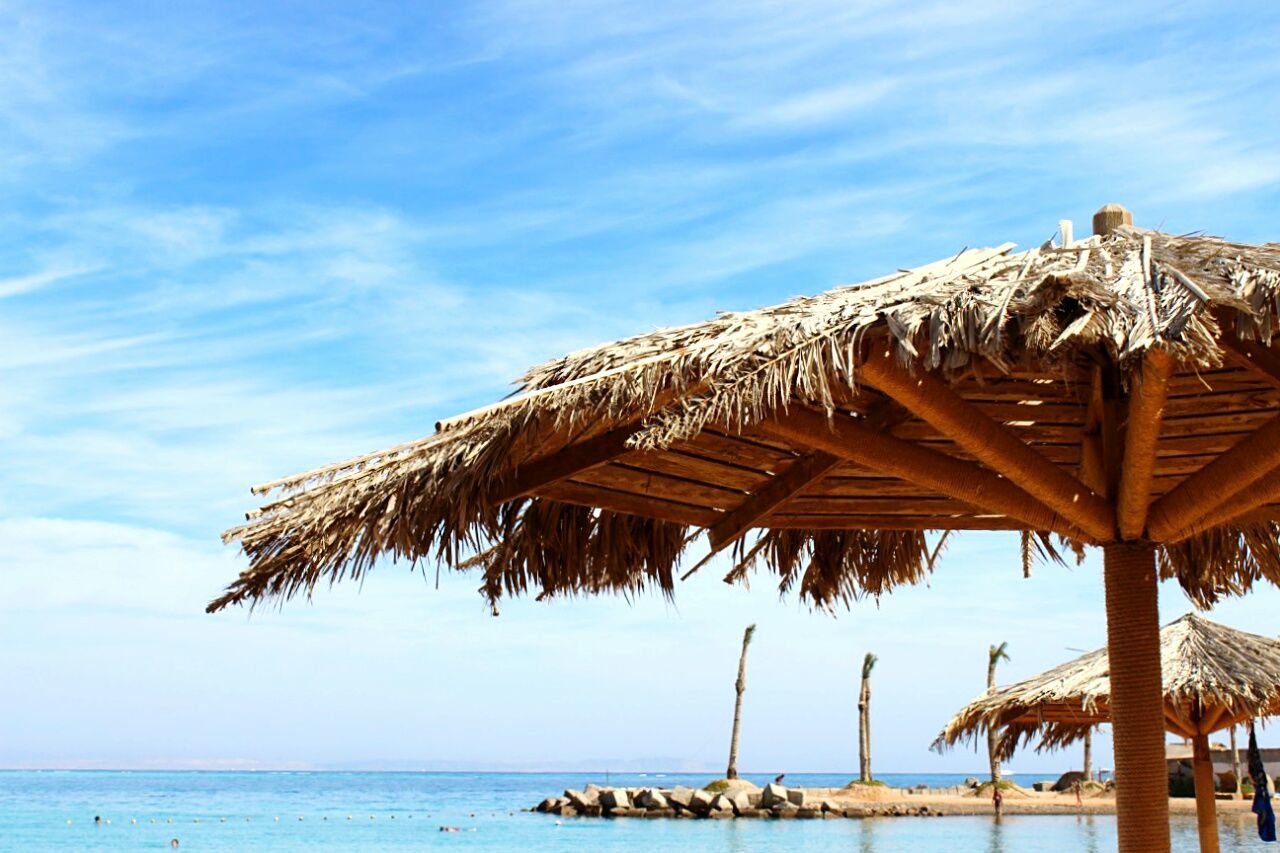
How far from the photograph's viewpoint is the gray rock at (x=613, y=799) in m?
35.6

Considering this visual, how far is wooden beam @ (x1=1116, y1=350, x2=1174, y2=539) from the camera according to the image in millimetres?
3045

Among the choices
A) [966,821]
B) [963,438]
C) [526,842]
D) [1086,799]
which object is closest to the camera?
[963,438]

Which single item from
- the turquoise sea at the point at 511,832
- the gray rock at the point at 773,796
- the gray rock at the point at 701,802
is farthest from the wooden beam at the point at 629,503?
the gray rock at the point at 701,802

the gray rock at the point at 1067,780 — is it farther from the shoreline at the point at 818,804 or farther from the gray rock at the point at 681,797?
the gray rock at the point at 681,797

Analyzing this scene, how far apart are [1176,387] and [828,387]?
56.8 inches

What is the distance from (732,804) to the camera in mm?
32594

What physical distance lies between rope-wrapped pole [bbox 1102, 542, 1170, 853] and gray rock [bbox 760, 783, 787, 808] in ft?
95.2

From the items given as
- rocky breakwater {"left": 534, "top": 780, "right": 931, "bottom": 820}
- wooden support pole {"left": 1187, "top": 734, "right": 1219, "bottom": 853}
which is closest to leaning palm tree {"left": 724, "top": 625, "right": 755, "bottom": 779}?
rocky breakwater {"left": 534, "top": 780, "right": 931, "bottom": 820}

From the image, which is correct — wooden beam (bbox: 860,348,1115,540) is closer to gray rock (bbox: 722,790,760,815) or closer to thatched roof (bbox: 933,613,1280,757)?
thatched roof (bbox: 933,613,1280,757)

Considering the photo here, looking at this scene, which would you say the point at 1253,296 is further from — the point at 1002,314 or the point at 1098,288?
the point at 1002,314

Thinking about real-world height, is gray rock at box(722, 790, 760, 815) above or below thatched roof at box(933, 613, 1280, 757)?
below

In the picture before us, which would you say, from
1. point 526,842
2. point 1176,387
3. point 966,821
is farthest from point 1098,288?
point 966,821

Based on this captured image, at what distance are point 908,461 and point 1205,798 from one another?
620 cm

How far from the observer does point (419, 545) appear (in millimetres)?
4227
